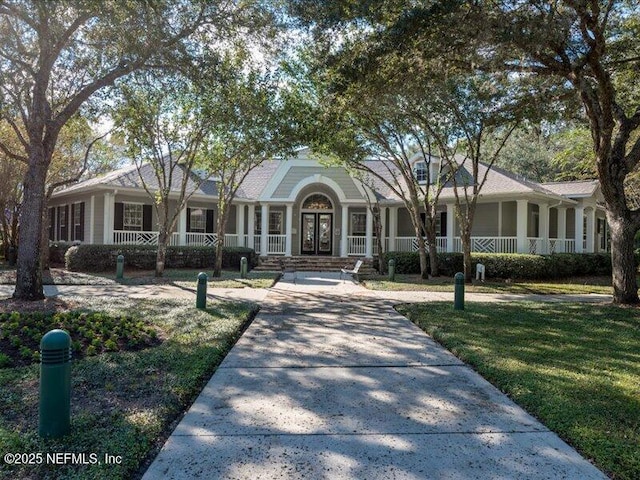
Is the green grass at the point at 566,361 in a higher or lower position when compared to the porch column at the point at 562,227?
lower

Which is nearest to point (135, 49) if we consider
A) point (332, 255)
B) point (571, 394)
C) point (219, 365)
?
point (219, 365)

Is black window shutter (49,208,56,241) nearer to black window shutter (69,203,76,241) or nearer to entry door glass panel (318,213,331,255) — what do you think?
black window shutter (69,203,76,241)

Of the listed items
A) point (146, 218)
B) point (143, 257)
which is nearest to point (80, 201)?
point (146, 218)

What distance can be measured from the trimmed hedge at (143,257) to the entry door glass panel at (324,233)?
13.9 feet

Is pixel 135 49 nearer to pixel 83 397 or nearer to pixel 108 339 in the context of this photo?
pixel 108 339

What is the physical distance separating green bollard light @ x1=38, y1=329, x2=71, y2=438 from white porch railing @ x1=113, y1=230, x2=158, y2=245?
55.1ft

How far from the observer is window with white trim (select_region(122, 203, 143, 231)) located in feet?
66.5

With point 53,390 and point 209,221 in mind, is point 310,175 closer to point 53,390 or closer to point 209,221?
point 209,221

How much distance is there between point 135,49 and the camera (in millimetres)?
9070

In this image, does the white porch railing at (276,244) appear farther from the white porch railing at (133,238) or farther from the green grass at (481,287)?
the green grass at (481,287)

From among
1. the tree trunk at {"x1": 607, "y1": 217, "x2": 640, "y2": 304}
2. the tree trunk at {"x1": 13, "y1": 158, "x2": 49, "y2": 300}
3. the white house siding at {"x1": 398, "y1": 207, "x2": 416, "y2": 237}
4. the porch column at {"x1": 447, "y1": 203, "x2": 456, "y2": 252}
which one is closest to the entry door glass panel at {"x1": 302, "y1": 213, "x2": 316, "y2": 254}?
the white house siding at {"x1": 398, "y1": 207, "x2": 416, "y2": 237}

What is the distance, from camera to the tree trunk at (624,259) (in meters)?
10.2

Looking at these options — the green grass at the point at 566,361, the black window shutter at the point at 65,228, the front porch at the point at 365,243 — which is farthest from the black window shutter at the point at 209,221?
the green grass at the point at 566,361

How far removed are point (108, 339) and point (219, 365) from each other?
1.91 meters
